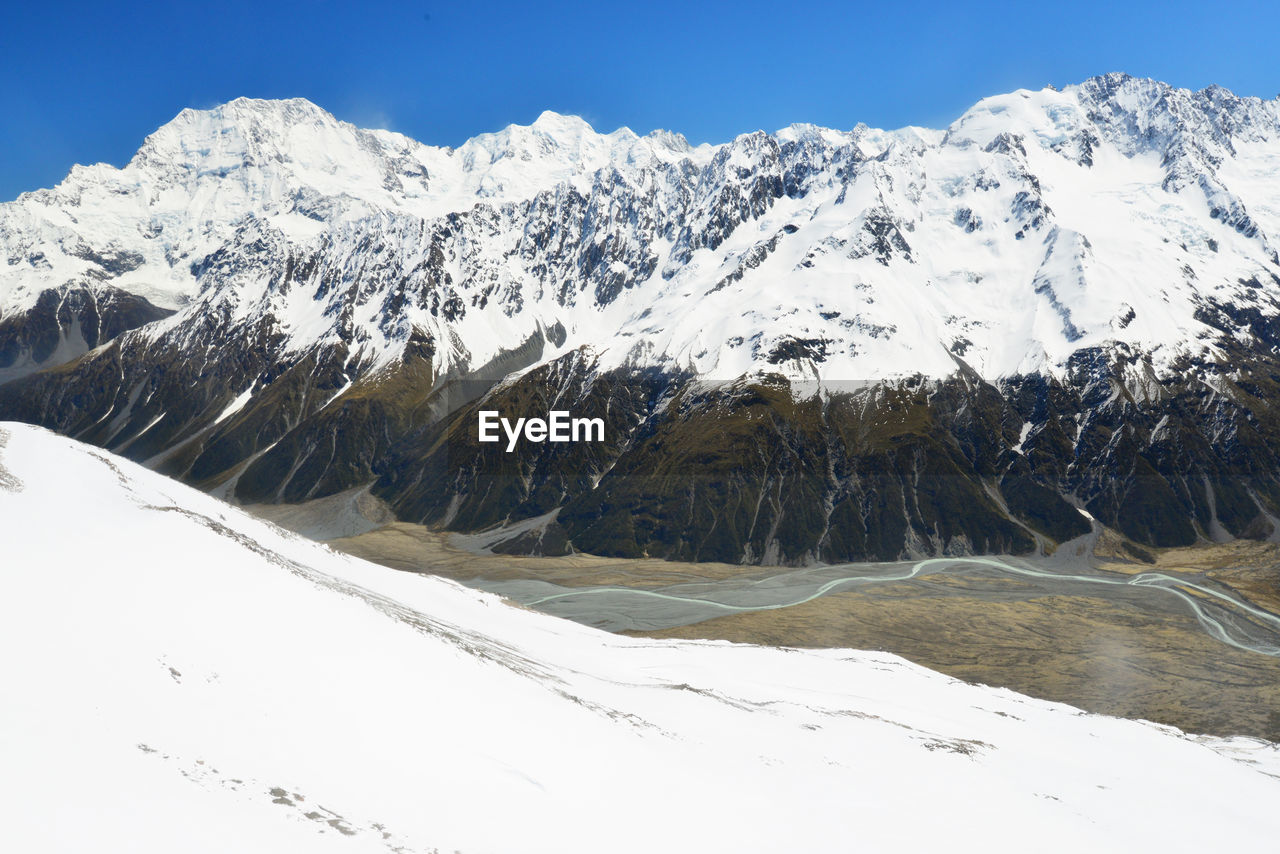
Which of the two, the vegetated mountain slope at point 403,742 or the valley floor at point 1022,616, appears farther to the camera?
the valley floor at point 1022,616

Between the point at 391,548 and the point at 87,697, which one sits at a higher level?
the point at 87,697

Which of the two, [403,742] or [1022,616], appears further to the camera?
[1022,616]

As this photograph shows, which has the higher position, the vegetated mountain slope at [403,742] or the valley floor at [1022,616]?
the vegetated mountain slope at [403,742]

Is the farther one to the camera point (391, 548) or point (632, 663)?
point (391, 548)

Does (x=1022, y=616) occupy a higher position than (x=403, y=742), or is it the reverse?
(x=403, y=742)

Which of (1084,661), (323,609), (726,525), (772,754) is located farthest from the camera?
(726,525)

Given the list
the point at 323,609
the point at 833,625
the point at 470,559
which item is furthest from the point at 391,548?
the point at 323,609

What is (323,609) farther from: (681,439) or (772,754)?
(681,439)

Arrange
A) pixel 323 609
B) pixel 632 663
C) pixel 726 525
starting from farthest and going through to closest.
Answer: pixel 726 525, pixel 632 663, pixel 323 609
